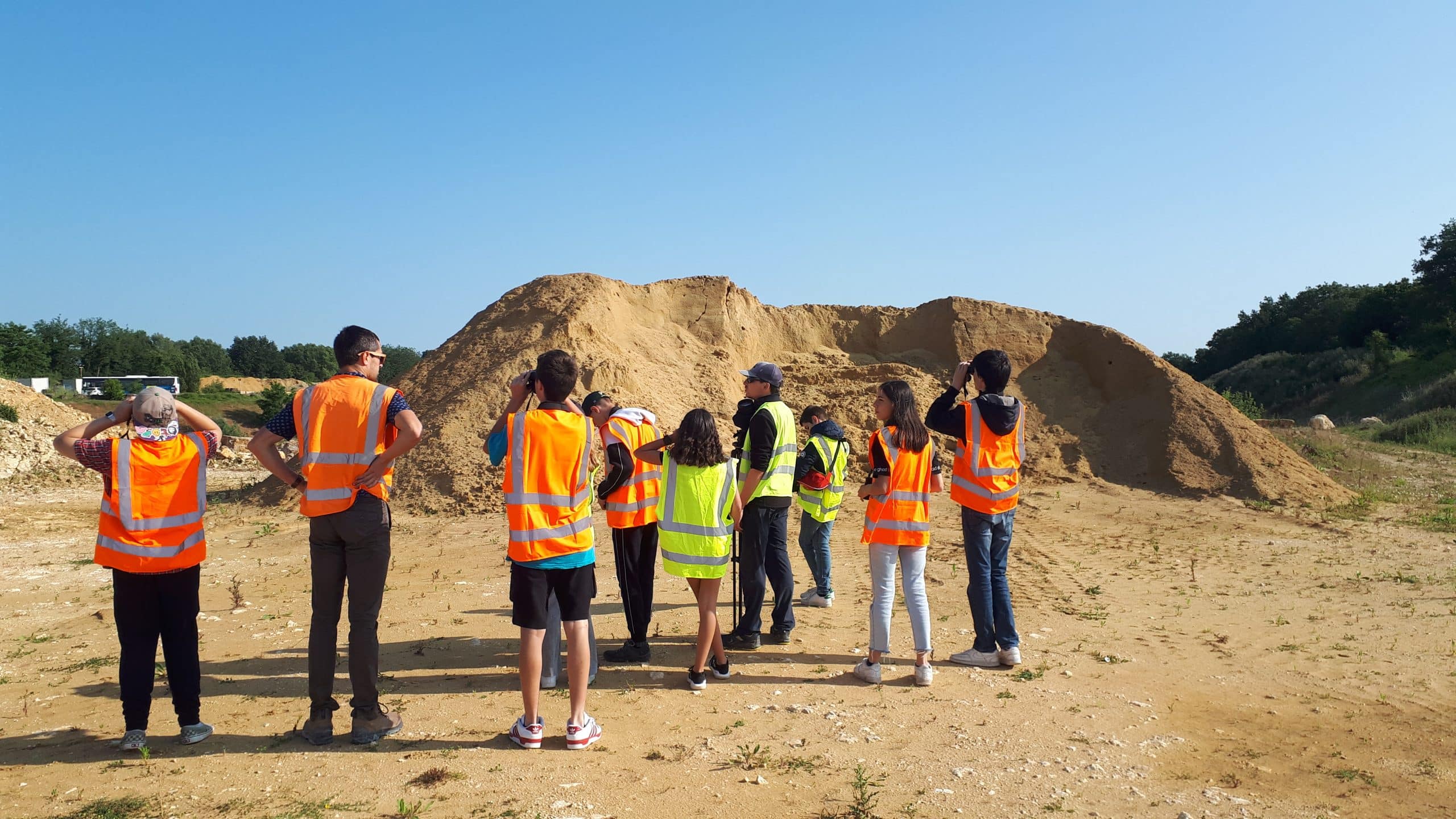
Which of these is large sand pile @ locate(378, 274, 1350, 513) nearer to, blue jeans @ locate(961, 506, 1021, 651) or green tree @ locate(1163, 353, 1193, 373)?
blue jeans @ locate(961, 506, 1021, 651)

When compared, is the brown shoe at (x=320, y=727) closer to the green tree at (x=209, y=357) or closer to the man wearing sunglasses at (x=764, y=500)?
the man wearing sunglasses at (x=764, y=500)

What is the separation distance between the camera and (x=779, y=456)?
6.02 metres

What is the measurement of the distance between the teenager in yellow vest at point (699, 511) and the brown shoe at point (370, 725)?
1.71 m

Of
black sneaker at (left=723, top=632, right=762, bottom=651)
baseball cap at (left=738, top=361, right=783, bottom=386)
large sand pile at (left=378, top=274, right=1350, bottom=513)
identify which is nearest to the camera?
baseball cap at (left=738, top=361, right=783, bottom=386)

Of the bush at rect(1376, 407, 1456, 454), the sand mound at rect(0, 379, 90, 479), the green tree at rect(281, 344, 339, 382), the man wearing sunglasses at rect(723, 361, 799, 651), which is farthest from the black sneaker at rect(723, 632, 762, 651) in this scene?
the green tree at rect(281, 344, 339, 382)

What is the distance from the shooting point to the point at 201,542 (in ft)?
14.6

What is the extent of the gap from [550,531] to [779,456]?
87.7 inches

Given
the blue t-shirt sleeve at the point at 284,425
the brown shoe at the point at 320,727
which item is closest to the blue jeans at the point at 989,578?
the brown shoe at the point at 320,727

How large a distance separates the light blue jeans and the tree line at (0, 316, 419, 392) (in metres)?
19.6

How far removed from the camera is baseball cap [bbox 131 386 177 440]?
13.8ft

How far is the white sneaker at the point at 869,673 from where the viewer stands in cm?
552

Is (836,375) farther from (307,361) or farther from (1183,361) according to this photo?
(307,361)

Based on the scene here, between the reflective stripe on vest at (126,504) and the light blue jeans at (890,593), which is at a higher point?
the reflective stripe on vest at (126,504)

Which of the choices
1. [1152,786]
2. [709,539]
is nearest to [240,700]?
[709,539]
